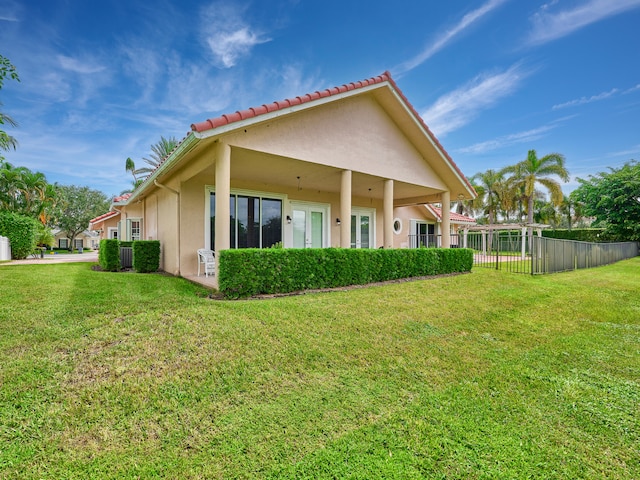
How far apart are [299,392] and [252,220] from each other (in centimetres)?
818

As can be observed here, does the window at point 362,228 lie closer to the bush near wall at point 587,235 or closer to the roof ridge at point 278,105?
the roof ridge at point 278,105

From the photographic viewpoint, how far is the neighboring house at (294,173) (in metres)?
7.04

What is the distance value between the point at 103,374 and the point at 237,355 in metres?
1.40

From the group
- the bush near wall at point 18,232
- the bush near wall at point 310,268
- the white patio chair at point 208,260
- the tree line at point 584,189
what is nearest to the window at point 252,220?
the white patio chair at point 208,260

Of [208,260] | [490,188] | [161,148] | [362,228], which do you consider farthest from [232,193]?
[490,188]

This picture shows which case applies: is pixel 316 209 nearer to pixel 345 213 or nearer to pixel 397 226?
pixel 345 213

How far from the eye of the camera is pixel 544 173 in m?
27.7

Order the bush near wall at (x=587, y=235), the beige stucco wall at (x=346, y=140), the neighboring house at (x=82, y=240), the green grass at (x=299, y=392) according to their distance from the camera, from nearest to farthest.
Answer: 1. the green grass at (x=299, y=392)
2. the beige stucco wall at (x=346, y=140)
3. the bush near wall at (x=587, y=235)
4. the neighboring house at (x=82, y=240)

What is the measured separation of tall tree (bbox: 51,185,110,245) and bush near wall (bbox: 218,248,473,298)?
52235mm

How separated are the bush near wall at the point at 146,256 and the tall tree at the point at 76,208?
46.3m

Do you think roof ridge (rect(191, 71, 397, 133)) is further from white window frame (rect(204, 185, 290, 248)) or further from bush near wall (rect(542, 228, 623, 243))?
bush near wall (rect(542, 228, 623, 243))

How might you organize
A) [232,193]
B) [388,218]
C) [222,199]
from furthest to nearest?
[388,218]
[232,193]
[222,199]

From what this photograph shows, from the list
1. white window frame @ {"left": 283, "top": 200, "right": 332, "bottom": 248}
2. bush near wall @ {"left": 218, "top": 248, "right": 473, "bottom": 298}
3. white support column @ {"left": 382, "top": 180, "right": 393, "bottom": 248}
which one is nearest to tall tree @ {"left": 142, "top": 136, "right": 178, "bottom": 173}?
white window frame @ {"left": 283, "top": 200, "right": 332, "bottom": 248}

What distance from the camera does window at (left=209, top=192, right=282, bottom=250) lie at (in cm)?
1007
